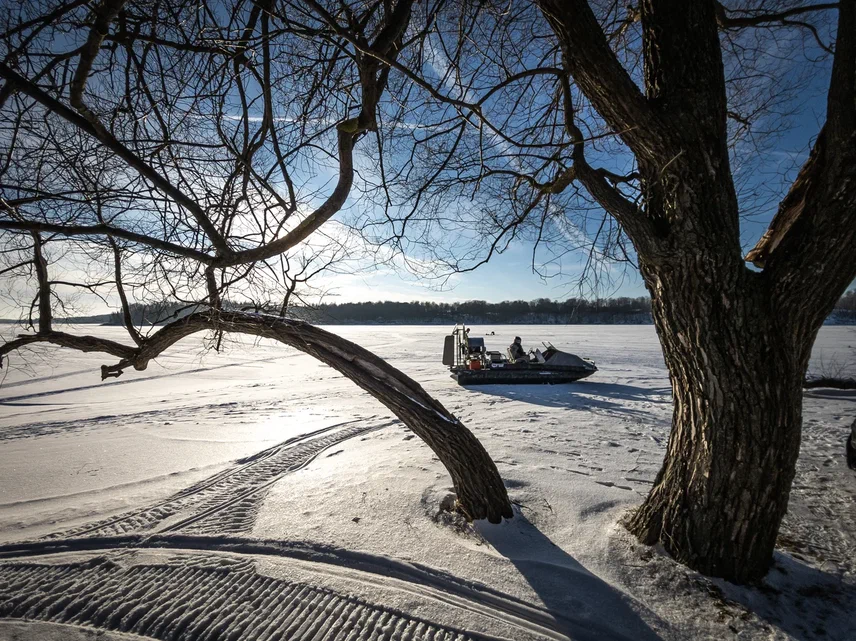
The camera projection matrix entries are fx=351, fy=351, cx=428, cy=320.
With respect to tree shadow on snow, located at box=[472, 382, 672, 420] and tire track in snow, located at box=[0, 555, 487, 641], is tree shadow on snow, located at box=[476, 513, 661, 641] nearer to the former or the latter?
tire track in snow, located at box=[0, 555, 487, 641]

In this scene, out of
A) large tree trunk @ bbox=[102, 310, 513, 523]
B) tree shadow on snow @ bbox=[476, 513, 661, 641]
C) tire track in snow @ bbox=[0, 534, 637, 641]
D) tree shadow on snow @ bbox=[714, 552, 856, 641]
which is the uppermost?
large tree trunk @ bbox=[102, 310, 513, 523]

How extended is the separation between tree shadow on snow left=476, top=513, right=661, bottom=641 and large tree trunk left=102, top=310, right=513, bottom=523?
235mm

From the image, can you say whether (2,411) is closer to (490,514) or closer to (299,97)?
(299,97)

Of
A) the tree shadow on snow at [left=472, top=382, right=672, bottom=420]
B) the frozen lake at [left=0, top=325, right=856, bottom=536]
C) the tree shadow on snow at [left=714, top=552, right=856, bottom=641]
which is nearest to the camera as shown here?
the tree shadow on snow at [left=714, top=552, right=856, bottom=641]

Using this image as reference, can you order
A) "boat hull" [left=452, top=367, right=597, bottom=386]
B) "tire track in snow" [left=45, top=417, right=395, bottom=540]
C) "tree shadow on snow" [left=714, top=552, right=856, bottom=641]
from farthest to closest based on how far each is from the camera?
"boat hull" [left=452, top=367, right=597, bottom=386] < "tire track in snow" [left=45, top=417, right=395, bottom=540] < "tree shadow on snow" [left=714, top=552, right=856, bottom=641]

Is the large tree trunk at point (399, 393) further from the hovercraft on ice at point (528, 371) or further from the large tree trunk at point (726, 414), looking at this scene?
the hovercraft on ice at point (528, 371)

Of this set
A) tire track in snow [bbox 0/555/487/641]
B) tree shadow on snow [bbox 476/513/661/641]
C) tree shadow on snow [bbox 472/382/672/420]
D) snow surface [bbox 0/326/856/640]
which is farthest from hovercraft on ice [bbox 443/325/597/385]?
tire track in snow [bbox 0/555/487/641]

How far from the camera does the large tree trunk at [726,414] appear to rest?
1.91m

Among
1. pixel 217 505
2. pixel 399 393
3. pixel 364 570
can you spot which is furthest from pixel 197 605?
pixel 399 393

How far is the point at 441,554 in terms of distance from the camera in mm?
2502

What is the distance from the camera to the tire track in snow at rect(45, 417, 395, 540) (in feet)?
9.89

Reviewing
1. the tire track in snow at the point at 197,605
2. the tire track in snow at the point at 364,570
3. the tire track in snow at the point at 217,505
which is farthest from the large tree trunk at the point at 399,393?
the tire track in snow at the point at 217,505

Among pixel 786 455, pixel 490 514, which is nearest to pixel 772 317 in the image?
pixel 786 455

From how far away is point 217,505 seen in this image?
335 centimetres
